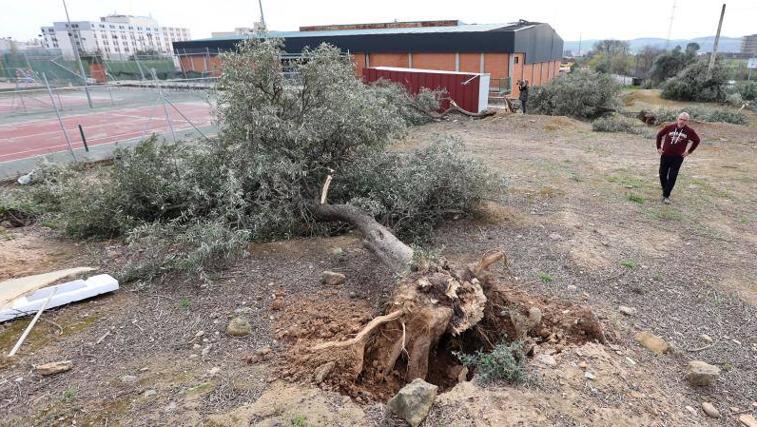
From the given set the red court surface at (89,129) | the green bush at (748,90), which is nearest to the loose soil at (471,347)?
the red court surface at (89,129)

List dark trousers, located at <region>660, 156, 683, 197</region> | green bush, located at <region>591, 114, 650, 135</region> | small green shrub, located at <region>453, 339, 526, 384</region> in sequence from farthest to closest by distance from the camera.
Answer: green bush, located at <region>591, 114, 650, 135</region> → dark trousers, located at <region>660, 156, 683, 197</region> → small green shrub, located at <region>453, 339, 526, 384</region>

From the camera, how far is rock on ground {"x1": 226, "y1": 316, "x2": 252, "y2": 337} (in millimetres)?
3785

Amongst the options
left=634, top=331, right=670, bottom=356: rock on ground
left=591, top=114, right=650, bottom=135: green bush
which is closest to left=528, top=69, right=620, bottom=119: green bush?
left=591, top=114, right=650, bottom=135: green bush

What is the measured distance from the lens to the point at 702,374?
326 cm

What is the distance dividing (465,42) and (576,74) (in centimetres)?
970

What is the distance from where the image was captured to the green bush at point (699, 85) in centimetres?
2198

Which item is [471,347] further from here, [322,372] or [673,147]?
[673,147]

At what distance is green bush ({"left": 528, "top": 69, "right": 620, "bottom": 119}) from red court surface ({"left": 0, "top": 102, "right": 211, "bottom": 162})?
43.0 ft

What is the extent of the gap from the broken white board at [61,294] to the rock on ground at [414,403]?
3238 millimetres

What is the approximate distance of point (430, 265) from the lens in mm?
3793

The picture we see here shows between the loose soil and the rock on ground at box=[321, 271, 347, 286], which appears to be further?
the rock on ground at box=[321, 271, 347, 286]

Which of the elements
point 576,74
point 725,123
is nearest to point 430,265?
point 725,123

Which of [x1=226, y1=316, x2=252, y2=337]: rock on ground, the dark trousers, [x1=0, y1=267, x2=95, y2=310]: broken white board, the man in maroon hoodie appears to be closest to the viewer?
[x1=226, y1=316, x2=252, y2=337]: rock on ground

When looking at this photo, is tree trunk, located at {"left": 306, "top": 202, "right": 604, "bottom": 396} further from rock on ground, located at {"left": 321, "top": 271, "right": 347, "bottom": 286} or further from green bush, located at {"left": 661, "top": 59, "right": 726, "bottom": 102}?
green bush, located at {"left": 661, "top": 59, "right": 726, "bottom": 102}
